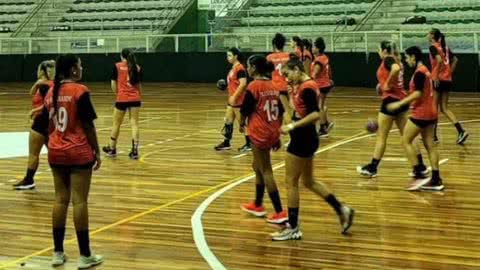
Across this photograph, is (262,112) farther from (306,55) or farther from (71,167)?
(306,55)

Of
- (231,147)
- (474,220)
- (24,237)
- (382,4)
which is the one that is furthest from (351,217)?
(382,4)

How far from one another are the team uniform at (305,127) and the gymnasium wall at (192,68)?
1615 centimetres

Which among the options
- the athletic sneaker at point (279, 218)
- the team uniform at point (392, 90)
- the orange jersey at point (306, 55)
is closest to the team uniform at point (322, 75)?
the orange jersey at point (306, 55)

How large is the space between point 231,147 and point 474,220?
593 centimetres

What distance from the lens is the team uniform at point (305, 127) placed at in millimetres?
6559

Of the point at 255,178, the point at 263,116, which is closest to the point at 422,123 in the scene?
the point at 255,178

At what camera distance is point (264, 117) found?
7.30m

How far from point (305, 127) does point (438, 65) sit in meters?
6.27

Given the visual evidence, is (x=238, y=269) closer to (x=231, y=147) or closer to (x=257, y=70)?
(x=257, y=70)

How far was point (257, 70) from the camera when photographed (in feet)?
23.8

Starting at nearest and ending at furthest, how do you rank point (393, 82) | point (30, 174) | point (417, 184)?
point (417, 184)
point (30, 174)
point (393, 82)

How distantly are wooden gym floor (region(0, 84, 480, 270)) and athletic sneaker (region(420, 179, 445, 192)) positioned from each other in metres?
0.23

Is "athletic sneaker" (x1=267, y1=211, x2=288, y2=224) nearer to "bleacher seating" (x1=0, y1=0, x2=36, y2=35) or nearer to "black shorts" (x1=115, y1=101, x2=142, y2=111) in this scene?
"black shorts" (x1=115, y1=101, x2=142, y2=111)

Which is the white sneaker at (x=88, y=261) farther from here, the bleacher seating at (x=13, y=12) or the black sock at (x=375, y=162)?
the bleacher seating at (x=13, y=12)
